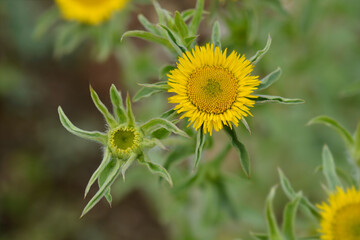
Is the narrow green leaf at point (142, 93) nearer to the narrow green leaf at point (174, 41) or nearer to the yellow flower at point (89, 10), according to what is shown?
the narrow green leaf at point (174, 41)

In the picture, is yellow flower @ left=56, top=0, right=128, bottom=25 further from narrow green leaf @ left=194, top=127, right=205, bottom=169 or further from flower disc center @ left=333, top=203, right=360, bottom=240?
flower disc center @ left=333, top=203, right=360, bottom=240

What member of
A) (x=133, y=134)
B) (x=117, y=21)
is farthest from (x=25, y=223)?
(x=133, y=134)

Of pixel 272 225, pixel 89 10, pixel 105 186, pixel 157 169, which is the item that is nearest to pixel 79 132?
pixel 105 186

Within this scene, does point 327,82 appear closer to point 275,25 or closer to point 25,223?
point 275,25

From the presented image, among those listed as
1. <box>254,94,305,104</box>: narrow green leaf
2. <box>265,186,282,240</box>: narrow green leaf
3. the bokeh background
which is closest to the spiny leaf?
<box>254,94,305,104</box>: narrow green leaf

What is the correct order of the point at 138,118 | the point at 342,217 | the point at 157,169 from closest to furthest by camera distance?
the point at 157,169
the point at 342,217
the point at 138,118

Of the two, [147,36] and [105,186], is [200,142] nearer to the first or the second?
[105,186]
